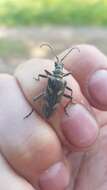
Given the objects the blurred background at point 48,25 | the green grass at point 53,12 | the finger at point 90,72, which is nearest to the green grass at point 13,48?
the blurred background at point 48,25

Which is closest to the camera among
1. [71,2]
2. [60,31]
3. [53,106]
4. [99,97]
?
[53,106]

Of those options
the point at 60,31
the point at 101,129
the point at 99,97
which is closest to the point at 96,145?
the point at 101,129

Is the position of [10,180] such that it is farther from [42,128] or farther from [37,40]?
[37,40]

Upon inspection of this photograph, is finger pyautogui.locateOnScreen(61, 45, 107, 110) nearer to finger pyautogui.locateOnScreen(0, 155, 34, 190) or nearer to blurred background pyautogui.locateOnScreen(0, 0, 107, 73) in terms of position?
finger pyautogui.locateOnScreen(0, 155, 34, 190)

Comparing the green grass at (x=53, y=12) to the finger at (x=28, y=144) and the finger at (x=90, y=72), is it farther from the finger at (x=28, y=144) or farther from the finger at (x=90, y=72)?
the finger at (x=28, y=144)

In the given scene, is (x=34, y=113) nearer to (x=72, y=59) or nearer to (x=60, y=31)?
(x=72, y=59)
